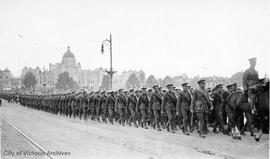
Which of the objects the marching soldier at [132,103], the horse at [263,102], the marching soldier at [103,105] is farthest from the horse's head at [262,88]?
the marching soldier at [103,105]

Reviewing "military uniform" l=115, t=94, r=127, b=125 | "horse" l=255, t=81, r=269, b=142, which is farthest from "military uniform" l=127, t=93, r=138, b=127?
"horse" l=255, t=81, r=269, b=142

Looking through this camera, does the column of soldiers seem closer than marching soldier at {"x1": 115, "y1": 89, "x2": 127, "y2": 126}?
Yes

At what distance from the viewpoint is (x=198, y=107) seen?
1224 centimetres

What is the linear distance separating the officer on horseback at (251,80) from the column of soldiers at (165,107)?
1.96 meters

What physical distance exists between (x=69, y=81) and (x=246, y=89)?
115 meters

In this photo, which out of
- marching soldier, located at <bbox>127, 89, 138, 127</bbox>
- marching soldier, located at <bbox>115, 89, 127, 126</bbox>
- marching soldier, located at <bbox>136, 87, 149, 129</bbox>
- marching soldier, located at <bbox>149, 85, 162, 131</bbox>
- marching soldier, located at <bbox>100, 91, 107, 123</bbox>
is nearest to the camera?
marching soldier, located at <bbox>149, 85, 162, 131</bbox>

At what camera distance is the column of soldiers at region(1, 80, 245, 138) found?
A: 12.6 m

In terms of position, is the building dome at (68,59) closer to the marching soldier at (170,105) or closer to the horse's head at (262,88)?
the marching soldier at (170,105)

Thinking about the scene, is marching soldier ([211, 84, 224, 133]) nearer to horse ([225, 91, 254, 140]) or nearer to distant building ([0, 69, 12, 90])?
horse ([225, 91, 254, 140])

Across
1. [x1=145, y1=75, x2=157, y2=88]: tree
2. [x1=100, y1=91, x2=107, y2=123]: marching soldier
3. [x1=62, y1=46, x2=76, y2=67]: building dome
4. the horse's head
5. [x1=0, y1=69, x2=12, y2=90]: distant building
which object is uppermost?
[x1=62, y1=46, x2=76, y2=67]: building dome

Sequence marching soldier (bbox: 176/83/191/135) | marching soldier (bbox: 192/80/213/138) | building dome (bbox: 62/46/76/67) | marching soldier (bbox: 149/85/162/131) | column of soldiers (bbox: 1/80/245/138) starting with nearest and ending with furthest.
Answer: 1. marching soldier (bbox: 192/80/213/138)
2. column of soldiers (bbox: 1/80/245/138)
3. marching soldier (bbox: 176/83/191/135)
4. marching soldier (bbox: 149/85/162/131)
5. building dome (bbox: 62/46/76/67)

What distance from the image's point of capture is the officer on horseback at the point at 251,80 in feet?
33.9

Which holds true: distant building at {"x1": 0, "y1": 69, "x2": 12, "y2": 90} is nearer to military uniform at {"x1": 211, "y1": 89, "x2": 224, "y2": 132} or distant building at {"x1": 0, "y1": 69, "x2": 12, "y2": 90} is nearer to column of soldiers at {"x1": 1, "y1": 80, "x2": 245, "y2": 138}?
column of soldiers at {"x1": 1, "y1": 80, "x2": 245, "y2": 138}

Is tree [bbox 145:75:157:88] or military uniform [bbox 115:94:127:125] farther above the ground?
tree [bbox 145:75:157:88]
